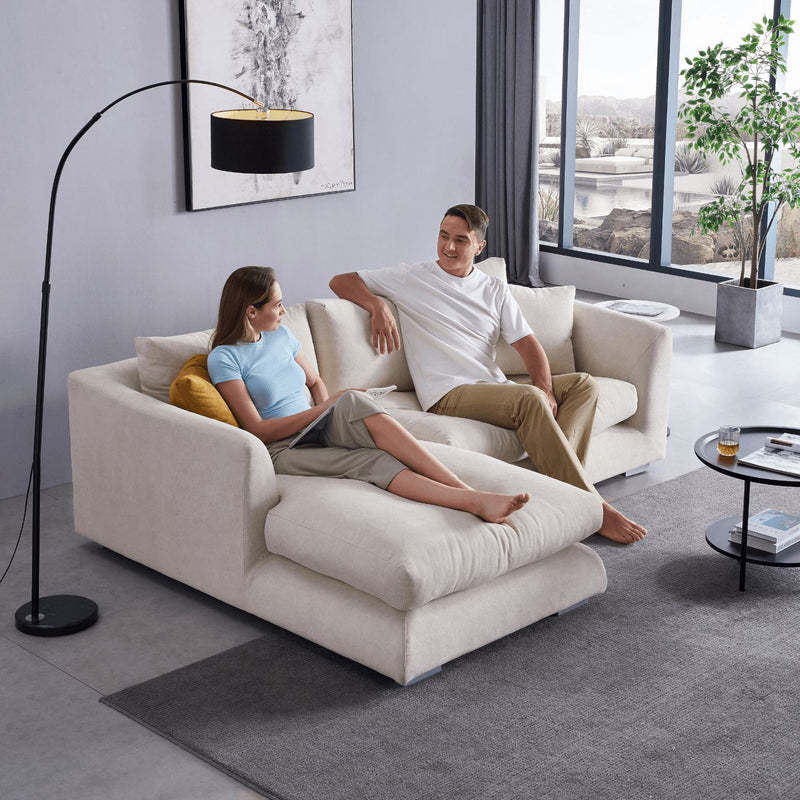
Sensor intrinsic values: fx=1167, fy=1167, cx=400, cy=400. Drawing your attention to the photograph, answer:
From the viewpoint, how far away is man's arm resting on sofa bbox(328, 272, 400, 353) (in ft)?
14.5

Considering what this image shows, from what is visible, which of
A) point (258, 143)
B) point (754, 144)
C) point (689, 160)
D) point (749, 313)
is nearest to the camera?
point (258, 143)

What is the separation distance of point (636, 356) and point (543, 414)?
0.71 meters

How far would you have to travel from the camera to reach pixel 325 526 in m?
3.21

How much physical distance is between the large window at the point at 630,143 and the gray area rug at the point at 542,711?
395 centimetres

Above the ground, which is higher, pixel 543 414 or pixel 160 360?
pixel 160 360

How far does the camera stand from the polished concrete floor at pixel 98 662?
2727mm

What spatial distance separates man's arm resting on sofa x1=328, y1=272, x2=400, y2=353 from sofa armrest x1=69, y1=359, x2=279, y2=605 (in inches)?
35.4

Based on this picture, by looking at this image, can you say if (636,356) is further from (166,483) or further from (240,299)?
(166,483)

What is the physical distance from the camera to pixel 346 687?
3.12 metres

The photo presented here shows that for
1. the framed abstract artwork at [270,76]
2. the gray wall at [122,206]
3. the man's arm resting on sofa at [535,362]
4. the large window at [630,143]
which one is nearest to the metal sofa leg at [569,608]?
the man's arm resting on sofa at [535,362]

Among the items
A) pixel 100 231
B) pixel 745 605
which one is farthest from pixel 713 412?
pixel 100 231

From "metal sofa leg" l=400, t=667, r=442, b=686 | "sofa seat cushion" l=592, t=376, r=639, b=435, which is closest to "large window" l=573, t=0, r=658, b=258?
"sofa seat cushion" l=592, t=376, r=639, b=435

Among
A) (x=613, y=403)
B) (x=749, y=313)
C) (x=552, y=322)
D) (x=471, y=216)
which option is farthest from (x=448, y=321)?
(x=749, y=313)

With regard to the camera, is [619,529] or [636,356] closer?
[619,529]
